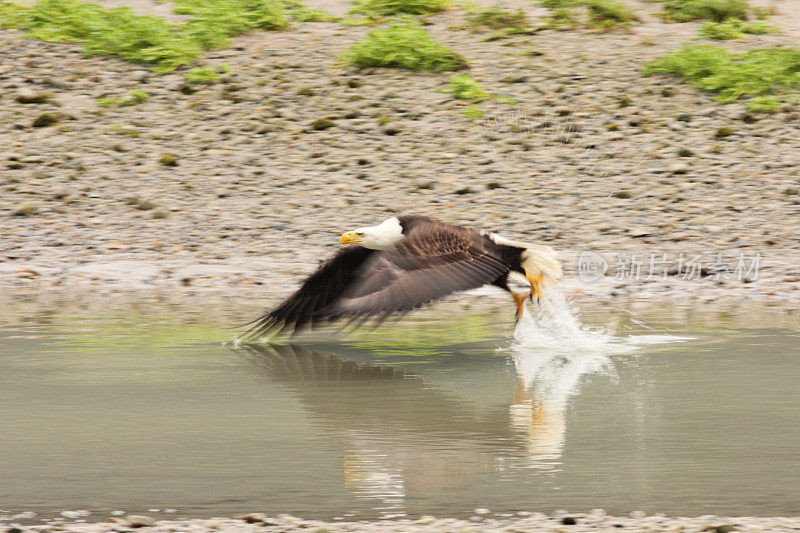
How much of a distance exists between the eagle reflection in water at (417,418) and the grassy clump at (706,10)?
11.1m

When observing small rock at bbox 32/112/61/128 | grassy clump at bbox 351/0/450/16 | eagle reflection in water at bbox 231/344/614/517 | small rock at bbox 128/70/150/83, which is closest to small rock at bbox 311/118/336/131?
small rock at bbox 128/70/150/83

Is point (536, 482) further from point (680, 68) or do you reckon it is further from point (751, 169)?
point (680, 68)

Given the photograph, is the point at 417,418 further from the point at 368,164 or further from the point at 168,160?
the point at 168,160

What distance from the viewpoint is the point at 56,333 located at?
10055 millimetres

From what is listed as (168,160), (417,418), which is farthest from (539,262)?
(168,160)

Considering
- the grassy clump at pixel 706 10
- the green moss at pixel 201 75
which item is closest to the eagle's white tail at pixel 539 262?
the green moss at pixel 201 75

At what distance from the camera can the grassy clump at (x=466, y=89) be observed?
1700cm

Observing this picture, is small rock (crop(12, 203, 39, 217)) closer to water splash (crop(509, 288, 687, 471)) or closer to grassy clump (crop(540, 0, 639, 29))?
water splash (crop(509, 288, 687, 471))

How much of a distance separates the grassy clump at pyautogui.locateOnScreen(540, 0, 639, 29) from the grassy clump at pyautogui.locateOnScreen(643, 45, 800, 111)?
5.35 ft

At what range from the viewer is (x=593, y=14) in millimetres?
19266

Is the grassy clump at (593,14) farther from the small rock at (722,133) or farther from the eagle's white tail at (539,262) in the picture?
the eagle's white tail at (539,262)

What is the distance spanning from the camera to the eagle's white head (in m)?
8.89

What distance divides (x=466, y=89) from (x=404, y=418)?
10.4 metres

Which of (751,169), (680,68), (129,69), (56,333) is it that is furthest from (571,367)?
(129,69)
